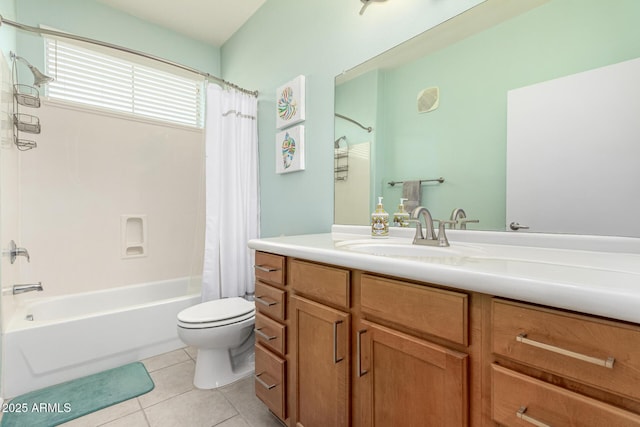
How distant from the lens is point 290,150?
6.76 ft

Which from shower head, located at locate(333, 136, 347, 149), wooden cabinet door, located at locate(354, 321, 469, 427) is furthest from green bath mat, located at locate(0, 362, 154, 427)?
shower head, located at locate(333, 136, 347, 149)

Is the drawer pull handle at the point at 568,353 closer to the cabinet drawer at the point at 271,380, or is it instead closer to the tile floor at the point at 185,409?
the cabinet drawer at the point at 271,380

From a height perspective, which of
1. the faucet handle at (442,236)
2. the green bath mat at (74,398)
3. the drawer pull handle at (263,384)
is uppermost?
the faucet handle at (442,236)

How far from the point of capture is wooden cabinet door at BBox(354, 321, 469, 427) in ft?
2.24

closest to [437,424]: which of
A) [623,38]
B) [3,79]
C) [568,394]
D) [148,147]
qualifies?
[568,394]

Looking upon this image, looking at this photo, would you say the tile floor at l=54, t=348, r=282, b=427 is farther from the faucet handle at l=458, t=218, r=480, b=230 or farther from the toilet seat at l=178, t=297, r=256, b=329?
the faucet handle at l=458, t=218, r=480, b=230

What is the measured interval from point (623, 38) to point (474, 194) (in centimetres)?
62

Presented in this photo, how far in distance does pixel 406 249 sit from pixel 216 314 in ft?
3.75

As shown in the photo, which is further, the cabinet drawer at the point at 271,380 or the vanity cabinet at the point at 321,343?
the cabinet drawer at the point at 271,380

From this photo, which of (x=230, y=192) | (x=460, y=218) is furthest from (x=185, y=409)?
(x=460, y=218)

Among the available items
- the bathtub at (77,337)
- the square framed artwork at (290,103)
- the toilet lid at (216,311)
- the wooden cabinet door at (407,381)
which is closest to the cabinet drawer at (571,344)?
the wooden cabinet door at (407,381)

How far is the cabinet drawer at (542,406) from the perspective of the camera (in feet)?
1.58

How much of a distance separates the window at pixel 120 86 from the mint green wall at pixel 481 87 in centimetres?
228

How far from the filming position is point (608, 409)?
1.57 ft
